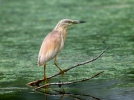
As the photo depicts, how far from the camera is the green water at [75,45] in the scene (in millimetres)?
6027

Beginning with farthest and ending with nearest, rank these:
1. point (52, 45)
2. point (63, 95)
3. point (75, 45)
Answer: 1. point (75, 45)
2. point (52, 45)
3. point (63, 95)

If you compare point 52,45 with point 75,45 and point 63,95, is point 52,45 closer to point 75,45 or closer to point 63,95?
point 63,95

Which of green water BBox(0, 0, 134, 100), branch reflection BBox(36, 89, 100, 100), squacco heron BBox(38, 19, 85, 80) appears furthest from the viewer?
squacco heron BBox(38, 19, 85, 80)

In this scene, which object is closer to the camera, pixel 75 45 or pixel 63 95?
pixel 63 95

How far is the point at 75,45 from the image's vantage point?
9.05 meters

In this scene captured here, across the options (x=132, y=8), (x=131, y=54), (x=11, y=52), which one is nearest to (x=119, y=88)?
(x=131, y=54)

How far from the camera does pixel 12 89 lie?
609 centimetres

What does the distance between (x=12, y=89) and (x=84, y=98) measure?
3.32ft

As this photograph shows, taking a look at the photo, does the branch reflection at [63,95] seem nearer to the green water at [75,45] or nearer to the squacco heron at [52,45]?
the green water at [75,45]

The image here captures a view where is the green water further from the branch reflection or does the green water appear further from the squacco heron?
the squacco heron

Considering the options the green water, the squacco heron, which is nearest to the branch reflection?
the green water

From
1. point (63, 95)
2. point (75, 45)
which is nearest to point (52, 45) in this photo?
point (63, 95)

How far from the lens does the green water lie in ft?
19.8

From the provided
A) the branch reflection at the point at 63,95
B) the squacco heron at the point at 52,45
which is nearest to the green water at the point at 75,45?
the branch reflection at the point at 63,95
